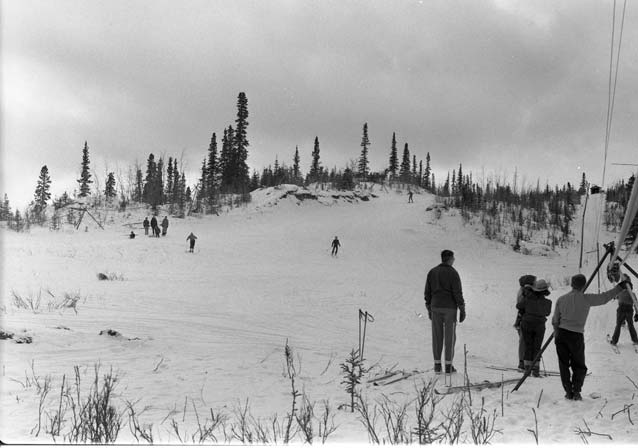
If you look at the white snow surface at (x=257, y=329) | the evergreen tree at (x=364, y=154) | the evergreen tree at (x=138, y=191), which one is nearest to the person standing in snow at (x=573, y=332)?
the white snow surface at (x=257, y=329)

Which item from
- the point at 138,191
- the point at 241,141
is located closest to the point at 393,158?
the point at 241,141

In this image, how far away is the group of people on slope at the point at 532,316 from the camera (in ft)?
15.9

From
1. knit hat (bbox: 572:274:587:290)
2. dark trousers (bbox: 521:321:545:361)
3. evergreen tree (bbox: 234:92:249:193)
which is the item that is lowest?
dark trousers (bbox: 521:321:545:361)

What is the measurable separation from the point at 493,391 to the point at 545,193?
49.5 meters

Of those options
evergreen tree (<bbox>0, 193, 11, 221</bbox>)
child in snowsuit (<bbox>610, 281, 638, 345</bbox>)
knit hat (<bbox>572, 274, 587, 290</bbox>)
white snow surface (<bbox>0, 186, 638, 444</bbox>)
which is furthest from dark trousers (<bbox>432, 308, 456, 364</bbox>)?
evergreen tree (<bbox>0, 193, 11, 221</bbox>)

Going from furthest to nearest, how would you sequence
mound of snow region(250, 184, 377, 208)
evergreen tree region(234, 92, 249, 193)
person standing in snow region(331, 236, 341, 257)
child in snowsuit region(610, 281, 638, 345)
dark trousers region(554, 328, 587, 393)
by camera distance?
evergreen tree region(234, 92, 249, 193), mound of snow region(250, 184, 377, 208), person standing in snow region(331, 236, 341, 257), child in snowsuit region(610, 281, 638, 345), dark trousers region(554, 328, 587, 393)

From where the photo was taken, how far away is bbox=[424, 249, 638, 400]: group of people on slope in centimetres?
485

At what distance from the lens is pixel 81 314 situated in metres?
8.48

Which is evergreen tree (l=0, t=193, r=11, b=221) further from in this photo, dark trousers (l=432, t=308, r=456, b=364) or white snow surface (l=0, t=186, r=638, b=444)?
dark trousers (l=432, t=308, r=456, b=364)

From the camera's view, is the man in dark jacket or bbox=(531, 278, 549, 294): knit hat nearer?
the man in dark jacket

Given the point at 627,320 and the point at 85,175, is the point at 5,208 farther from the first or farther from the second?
the point at 85,175

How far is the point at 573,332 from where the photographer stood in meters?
4.92

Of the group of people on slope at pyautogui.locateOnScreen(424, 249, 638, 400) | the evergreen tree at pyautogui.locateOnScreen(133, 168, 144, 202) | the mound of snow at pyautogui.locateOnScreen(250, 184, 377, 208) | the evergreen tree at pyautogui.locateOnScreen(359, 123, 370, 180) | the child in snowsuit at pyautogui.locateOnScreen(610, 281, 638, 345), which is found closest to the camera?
the group of people on slope at pyautogui.locateOnScreen(424, 249, 638, 400)

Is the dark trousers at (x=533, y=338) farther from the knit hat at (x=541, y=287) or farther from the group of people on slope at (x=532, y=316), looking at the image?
the knit hat at (x=541, y=287)
